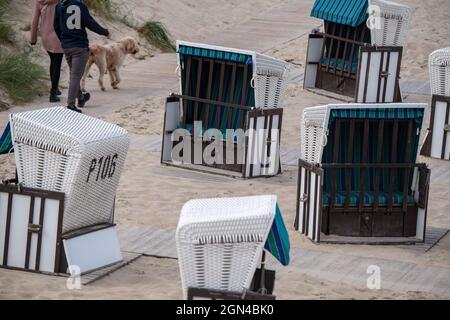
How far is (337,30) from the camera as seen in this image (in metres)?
17.7

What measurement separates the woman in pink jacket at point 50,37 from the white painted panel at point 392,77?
14.2ft

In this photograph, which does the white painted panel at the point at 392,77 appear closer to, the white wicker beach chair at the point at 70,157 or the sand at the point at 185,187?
the sand at the point at 185,187

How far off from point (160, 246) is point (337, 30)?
7.59 metres

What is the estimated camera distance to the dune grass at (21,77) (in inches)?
645

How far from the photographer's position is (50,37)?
16109 mm

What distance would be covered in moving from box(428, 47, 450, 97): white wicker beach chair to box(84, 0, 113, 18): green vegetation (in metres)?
6.97

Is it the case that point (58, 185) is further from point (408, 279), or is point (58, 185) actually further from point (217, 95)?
point (217, 95)

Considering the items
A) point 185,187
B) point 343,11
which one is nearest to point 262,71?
point 185,187

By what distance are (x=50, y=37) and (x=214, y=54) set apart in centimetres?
344

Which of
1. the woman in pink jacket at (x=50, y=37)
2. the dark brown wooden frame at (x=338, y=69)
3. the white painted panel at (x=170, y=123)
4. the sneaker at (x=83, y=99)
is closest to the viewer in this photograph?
the white painted panel at (x=170, y=123)

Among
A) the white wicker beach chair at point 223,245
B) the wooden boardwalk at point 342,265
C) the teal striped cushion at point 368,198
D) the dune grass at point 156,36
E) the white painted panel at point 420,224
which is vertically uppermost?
the dune grass at point 156,36

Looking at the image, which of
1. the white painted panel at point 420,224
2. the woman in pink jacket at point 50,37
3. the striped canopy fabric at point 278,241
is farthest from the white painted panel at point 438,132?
the striped canopy fabric at point 278,241

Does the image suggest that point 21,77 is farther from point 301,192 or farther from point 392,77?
point 301,192

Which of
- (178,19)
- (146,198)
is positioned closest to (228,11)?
(178,19)
